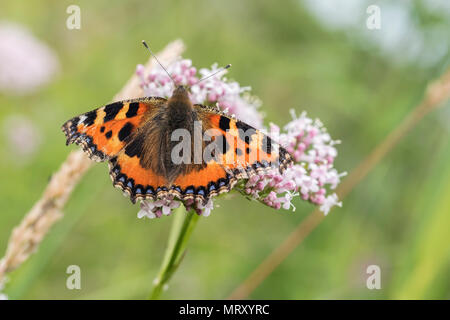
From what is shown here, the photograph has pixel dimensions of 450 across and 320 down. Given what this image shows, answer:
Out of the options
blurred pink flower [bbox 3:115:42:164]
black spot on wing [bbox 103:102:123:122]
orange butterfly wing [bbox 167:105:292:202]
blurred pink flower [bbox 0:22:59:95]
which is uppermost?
blurred pink flower [bbox 0:22:59:95]

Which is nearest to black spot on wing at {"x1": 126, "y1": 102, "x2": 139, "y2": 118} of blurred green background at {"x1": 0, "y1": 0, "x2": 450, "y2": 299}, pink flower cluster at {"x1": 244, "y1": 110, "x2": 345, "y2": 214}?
blurred green background at {"x1": 0, "y1": 0, "x2": 450, "y2": 299}

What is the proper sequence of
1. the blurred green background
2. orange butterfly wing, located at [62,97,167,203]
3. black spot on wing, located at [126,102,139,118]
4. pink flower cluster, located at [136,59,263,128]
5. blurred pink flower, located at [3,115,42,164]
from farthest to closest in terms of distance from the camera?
blurred pink flower, located at [3,115,42,164]
the blurred green background
pink flower cluster, located at [136,59,263,128]
black spot on wing, located at [126,102,139,118]
orange butterfly wing, located at [62,97,167,203]

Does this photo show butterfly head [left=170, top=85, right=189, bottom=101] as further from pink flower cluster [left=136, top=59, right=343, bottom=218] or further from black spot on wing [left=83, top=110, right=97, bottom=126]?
black spot on wing [left=83, top=110, right=97, bottom=126]

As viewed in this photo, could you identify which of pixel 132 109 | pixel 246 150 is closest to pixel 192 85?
pixel 132 109

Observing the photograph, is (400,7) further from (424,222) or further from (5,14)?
(5,14)

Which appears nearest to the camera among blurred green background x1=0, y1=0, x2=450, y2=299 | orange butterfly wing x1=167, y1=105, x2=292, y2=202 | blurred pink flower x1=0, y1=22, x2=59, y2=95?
orange butterfly wing x1=167, y1=105, x2=292, y2=202

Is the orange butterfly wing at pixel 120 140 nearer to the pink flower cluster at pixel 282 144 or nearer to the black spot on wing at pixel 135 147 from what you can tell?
the black spot on wing at pixel 135 147

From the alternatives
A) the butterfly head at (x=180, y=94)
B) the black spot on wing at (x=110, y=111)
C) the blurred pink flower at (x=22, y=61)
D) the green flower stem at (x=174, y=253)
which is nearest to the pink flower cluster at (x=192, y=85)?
the butterfly head at (x=180, y=94)
